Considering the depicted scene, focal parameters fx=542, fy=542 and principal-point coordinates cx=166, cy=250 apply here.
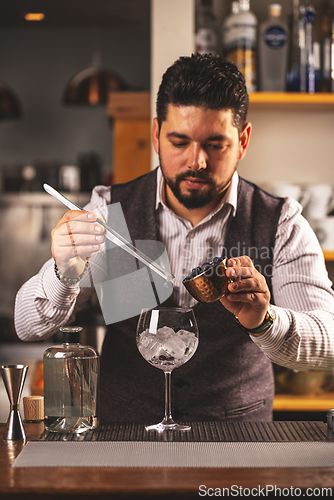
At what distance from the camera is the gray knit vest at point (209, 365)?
1.39m

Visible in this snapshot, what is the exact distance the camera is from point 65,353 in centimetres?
100

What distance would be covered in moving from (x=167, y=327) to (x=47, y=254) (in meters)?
3.87

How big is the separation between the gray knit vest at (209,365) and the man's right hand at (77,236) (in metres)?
0.36

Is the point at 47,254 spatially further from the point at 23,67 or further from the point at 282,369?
the point at 282,369

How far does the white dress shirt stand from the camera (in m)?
1.23

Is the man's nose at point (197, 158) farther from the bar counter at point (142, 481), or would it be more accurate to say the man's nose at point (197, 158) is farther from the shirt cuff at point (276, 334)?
the bar counter at point (142, 481)

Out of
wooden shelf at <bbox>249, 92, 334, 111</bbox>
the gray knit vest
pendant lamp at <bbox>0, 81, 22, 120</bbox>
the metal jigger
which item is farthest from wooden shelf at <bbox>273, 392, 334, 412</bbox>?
pendant lamp at <bbox>0, 81, 22, 120</bbox>

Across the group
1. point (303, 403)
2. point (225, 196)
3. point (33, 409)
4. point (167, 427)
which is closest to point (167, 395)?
point (167, 427)

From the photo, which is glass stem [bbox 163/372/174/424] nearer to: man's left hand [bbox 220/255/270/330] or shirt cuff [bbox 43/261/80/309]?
man's left hand [bbox 220/255/270/330]

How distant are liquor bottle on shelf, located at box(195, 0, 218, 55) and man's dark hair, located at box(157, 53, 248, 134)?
67 centimetres

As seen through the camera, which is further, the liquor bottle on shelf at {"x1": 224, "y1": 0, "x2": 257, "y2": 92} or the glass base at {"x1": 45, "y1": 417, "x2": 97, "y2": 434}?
the liquor bottle on shelf at {"x1": 224, "y1": 0, "x2": 257, "y2": 92}

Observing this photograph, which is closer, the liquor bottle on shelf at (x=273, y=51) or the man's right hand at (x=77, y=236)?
the man's right hand at (x=77, y=236)

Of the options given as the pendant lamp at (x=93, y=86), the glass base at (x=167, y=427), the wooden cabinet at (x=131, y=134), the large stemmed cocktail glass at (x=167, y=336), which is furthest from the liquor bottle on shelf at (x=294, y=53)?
the pendant lamp at (x=93, y=86)

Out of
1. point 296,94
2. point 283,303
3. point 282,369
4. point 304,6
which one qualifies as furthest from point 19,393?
point 304,6
